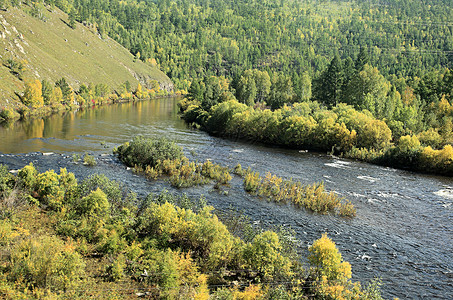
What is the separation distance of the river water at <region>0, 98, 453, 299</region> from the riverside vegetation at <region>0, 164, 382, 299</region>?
5.11 meters

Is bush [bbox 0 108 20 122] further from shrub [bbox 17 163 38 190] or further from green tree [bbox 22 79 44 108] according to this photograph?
shrub [bbox 17 163 38 190]

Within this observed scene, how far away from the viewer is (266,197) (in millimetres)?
39062

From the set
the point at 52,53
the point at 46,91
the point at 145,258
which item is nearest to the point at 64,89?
the point at 46,91

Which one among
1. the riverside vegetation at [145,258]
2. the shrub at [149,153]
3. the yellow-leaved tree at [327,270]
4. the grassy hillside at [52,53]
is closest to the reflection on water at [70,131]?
the shrub at [149,153]

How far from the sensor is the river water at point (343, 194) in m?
25.7

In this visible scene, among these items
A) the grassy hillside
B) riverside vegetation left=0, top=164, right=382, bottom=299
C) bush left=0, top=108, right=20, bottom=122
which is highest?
the grassy hillside

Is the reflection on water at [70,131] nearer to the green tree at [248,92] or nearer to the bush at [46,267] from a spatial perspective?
the green tree at [248,92]

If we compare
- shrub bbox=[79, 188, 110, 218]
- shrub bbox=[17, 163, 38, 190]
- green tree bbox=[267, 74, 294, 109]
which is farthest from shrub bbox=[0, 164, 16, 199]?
green tree bbox=[267, 74, 294, 109]

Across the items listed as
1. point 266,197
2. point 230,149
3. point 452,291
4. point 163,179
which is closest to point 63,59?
point 230,149

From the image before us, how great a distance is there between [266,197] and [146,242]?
18.9m

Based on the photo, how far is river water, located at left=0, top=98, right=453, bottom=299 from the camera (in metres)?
25.7

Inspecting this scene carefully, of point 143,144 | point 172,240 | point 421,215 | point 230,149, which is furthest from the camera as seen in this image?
point 230,149

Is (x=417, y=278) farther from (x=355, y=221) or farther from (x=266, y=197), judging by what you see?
(x=266, y=197)

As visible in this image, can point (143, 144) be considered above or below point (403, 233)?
above
